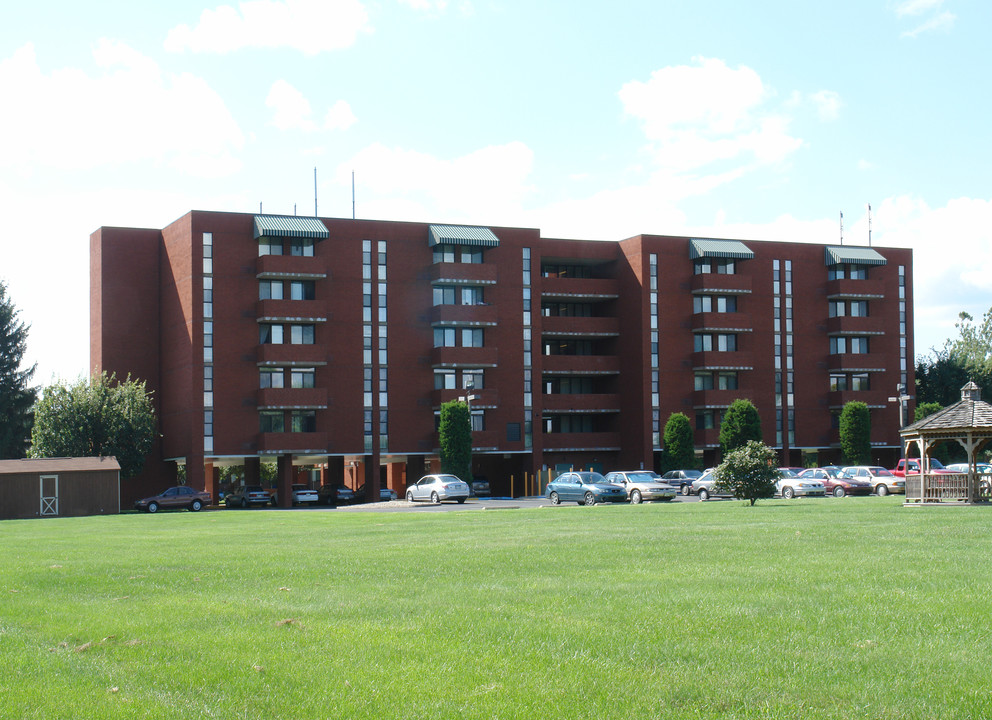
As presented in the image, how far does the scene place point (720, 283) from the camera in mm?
78562

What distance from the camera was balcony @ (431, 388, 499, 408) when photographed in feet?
236

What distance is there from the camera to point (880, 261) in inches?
3231

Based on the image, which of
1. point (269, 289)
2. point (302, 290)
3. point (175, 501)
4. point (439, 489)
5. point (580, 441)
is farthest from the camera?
point (580, 441)

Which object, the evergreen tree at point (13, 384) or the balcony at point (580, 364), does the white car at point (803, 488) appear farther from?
the evergreen tree at point (13, 384)

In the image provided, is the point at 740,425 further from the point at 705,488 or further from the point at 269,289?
the point at 269,289

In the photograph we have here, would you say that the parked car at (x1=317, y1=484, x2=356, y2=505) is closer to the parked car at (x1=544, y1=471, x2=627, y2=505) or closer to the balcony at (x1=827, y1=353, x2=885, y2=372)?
the parked car at (x1=544, y1=471, x2=627, y2=505)

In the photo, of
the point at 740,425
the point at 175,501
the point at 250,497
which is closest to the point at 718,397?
the point at 740,425

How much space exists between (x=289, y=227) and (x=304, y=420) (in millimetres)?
11998

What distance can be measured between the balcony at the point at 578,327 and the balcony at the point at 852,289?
16.2m

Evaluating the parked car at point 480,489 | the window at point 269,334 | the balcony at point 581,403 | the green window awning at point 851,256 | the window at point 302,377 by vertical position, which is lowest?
the parked car at point 480,489

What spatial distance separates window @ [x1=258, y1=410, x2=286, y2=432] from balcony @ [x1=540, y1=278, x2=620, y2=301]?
67.3 ft

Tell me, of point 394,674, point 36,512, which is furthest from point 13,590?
point 36,512

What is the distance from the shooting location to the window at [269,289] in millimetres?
69188

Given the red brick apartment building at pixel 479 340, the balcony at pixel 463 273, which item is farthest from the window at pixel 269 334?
the balcony at pixel 463 273
